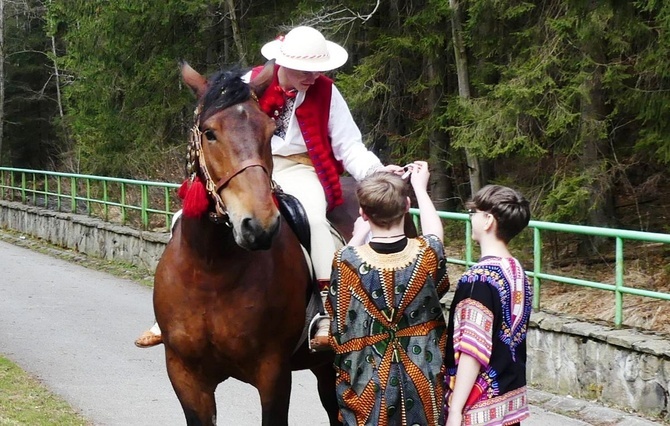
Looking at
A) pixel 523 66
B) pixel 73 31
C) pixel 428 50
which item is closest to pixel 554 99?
pixel 523 66

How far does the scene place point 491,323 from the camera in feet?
11.9

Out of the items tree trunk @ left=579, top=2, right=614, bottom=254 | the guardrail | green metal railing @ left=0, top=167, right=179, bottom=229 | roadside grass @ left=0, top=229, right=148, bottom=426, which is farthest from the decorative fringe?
green metal railing @ left=0, top=167, right=179, bottom=229

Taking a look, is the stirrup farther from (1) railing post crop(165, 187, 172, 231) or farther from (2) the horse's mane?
(1) railing post crop(165, 187, 172, 231)

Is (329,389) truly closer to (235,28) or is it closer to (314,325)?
(314,325)

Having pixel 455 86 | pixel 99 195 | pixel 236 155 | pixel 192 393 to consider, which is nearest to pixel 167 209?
pixel 99 195

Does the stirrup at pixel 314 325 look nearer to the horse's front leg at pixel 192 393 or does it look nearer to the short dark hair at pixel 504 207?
the horse's front leg at pixel 192 393

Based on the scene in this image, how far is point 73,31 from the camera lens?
23.1 meters

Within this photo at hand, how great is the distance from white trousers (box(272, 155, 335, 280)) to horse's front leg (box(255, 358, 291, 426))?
517 mm

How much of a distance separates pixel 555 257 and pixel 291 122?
7.43m

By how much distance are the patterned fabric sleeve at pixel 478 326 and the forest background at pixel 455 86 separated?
639cm

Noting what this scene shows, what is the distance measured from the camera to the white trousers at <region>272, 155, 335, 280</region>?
4.84 meters

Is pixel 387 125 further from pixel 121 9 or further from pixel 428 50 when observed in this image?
pixel 121 9

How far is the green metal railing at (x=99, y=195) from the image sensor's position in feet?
51.9

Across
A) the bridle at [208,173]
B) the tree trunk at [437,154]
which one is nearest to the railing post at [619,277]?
the bridle at [208,173]
